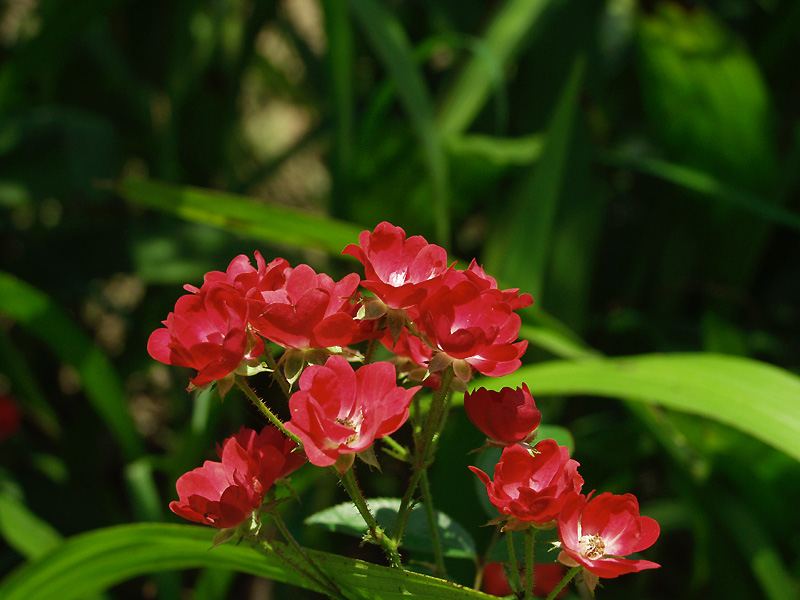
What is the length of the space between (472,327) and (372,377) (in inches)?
1.6

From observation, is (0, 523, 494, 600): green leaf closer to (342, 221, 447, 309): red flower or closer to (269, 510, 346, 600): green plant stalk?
(269, 510, 346, 600): green plant stalk

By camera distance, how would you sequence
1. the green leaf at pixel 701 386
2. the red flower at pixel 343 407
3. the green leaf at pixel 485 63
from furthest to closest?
the green leaf at pixel 485 63 < the green leaf at pixel 701 386 < the red flower at pixel 343 407

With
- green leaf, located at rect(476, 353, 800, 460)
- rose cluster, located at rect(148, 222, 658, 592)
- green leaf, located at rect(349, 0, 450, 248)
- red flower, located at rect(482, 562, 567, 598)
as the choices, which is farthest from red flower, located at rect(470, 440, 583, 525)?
green leaf, located at rect(349, 0, 450, 248)

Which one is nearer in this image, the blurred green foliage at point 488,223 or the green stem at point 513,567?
the green stem at point 513,567

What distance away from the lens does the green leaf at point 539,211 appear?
715mm

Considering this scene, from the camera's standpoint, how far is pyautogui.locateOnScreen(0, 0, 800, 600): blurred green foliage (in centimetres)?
67

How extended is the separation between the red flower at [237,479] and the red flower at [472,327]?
2.7 inches

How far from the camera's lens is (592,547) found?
248 millimetres

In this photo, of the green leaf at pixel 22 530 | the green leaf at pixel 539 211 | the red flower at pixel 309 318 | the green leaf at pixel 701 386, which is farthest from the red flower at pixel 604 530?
the green leaf at pixel 22 530

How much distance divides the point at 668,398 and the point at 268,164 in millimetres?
805

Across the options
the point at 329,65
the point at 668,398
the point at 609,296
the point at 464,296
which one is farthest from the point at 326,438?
the point at 609,296

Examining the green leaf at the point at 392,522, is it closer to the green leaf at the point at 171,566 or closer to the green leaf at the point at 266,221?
the green leaf at the point at 171,566

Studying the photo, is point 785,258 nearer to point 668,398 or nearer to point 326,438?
point 668,398

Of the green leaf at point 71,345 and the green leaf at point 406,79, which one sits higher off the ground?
the green leaf at point 406,79
